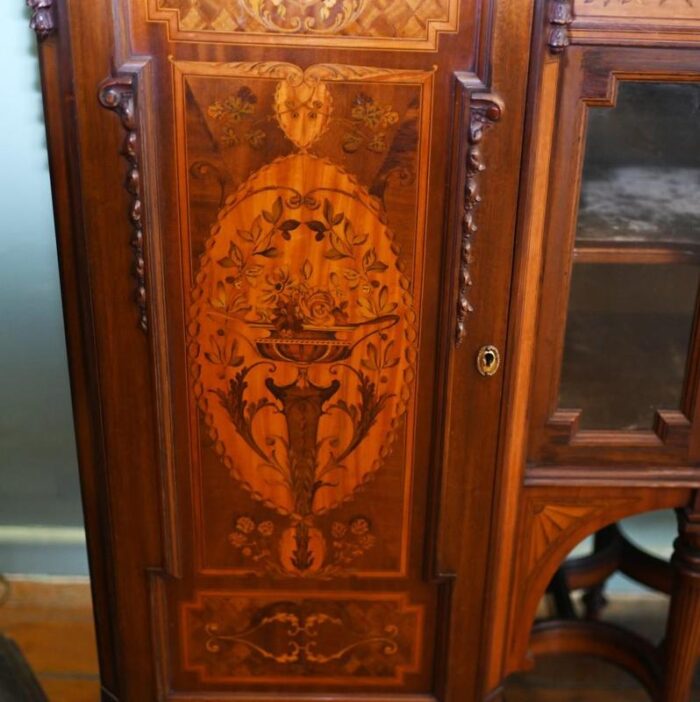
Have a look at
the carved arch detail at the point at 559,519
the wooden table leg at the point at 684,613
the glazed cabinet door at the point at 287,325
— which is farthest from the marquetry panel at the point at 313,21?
the wooden table leg at the point at 684,613

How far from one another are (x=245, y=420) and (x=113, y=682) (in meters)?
0.39

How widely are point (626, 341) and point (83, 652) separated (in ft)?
3.03

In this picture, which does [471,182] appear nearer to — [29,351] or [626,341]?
[626,341]

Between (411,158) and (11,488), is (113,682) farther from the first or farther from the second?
(411,158)

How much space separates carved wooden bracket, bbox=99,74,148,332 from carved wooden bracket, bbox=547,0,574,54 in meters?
0.36

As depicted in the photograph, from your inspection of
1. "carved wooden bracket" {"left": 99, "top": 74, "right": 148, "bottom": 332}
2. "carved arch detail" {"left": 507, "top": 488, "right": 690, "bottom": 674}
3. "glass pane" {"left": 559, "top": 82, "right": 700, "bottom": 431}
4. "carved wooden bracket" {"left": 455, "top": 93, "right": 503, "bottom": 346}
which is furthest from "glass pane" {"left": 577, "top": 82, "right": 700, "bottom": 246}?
"carved wooden bracket" {"left": 99, "top": 74, "right": 148, "bottom": 332}

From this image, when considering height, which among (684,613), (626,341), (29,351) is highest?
(626,341)

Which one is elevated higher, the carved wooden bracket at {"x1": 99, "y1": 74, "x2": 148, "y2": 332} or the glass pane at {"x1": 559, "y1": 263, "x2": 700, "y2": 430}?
the carved wooden bracket at {"x1": 99, "y1": 74, "x2": 148, "y2": 332}

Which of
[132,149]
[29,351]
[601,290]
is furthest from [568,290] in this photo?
[29,351]

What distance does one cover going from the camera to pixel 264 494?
3.10ft

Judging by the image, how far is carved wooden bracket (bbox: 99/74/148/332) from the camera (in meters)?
0.78

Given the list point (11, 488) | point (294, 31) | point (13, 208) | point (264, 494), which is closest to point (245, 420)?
point (264, 494)

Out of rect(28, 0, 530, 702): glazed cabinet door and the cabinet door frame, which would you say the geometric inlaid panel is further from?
the cabinet door frame

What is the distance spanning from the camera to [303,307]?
2.84 feet
